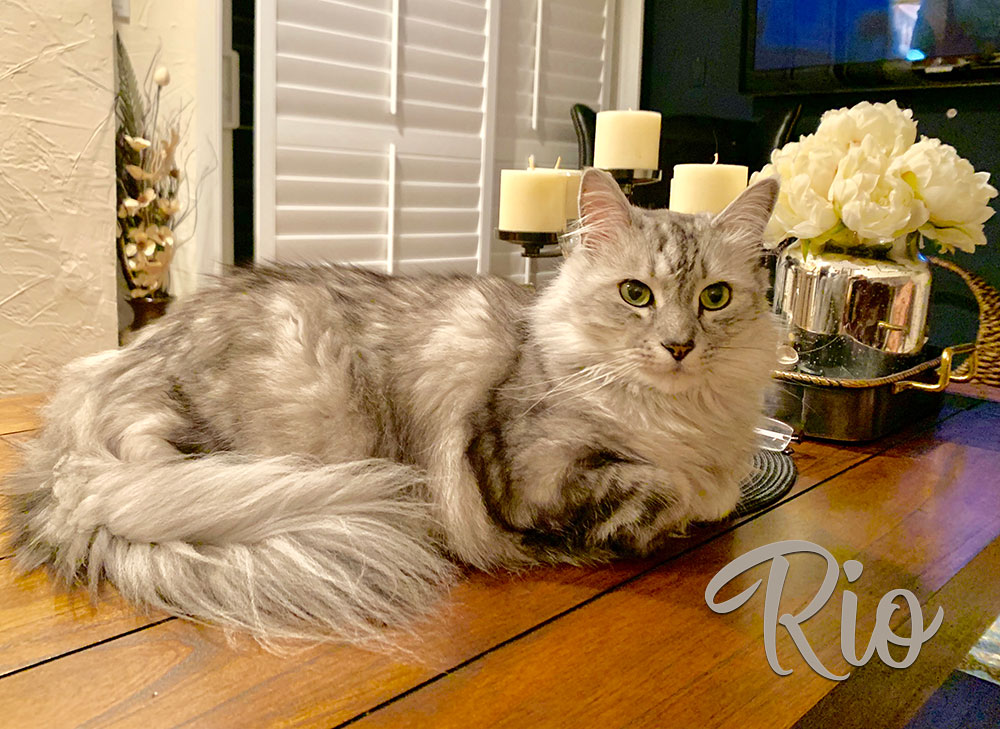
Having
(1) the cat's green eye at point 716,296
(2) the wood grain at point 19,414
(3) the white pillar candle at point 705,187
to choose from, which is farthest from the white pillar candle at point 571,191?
(2) the wood grain at point 19,414

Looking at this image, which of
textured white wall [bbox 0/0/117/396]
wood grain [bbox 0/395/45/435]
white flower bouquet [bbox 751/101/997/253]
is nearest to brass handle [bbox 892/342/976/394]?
white flower bouquet [bbox 751/101/997/253]

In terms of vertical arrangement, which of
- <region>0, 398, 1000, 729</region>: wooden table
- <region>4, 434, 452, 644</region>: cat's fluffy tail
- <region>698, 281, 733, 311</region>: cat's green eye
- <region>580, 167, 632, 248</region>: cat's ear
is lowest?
<region>0, 398, 1000, 729</region>: wooden table

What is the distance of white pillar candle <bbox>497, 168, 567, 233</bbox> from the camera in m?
1.40

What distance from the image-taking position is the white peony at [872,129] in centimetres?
130

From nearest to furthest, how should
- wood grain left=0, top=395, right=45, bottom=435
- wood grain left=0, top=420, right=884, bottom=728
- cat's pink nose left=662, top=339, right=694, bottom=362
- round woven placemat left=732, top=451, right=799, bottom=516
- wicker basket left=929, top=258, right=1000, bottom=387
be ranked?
wood grain left=0, top=420, right=884, bottom=728
cat's pink nose left=662, top=339, right=694, bottom=362
round woven placemat left=732, top=451, right=799, bottom=516
wood grain left=0, top=395, right=45, bottom=435
wicker basket left=929, top=258, right=1000, bottom=387

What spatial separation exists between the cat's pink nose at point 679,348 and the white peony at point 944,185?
65cm

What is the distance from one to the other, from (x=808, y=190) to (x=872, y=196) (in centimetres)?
10

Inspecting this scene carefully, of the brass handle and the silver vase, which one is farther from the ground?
the silver vase

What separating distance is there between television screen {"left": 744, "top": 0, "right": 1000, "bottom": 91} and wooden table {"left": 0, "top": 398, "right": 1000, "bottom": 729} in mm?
2258

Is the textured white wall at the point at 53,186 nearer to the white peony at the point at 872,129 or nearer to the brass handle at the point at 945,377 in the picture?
the white peony at the point at 872,129

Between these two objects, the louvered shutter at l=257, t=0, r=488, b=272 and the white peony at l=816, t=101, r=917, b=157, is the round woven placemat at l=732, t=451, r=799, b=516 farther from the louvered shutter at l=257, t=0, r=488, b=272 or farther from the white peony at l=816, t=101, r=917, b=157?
the louvered shutter at l=257, t=0, r=488, b=272

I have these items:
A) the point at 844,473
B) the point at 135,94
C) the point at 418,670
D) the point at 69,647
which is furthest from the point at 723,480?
the point at 135,94

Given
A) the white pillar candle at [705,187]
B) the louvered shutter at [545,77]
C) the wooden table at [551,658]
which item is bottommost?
the wooden table at [551,658]

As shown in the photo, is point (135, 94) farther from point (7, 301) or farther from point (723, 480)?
point (723, 480)
